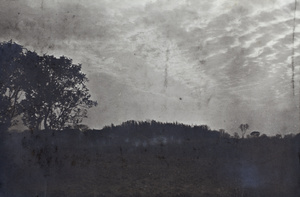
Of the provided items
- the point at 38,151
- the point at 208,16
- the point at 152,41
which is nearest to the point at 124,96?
the point at 152,41

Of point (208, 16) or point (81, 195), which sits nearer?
point (81, 195)

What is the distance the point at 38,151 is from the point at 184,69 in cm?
358

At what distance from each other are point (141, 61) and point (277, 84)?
3.14m

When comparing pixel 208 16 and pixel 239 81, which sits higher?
pixel 208 16

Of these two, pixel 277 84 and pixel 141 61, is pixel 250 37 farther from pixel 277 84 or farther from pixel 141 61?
pixel 141 61

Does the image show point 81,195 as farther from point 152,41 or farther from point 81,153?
point 152,41

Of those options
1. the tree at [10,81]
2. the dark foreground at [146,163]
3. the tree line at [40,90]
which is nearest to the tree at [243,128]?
the dark foreground at [146,163]

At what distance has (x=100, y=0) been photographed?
7.02 m

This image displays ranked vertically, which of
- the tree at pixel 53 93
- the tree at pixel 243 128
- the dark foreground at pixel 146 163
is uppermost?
the tree at pixel 53 93

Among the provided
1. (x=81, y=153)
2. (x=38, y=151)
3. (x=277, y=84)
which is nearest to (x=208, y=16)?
(x=277, y=84)

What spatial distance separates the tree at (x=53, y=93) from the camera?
6578 mm

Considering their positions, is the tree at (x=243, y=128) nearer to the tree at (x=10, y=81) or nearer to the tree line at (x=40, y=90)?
the tree line at (x=40, y=90)

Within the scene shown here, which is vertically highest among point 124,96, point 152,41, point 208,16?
point 208,16

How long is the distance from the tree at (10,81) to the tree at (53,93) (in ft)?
0.49
